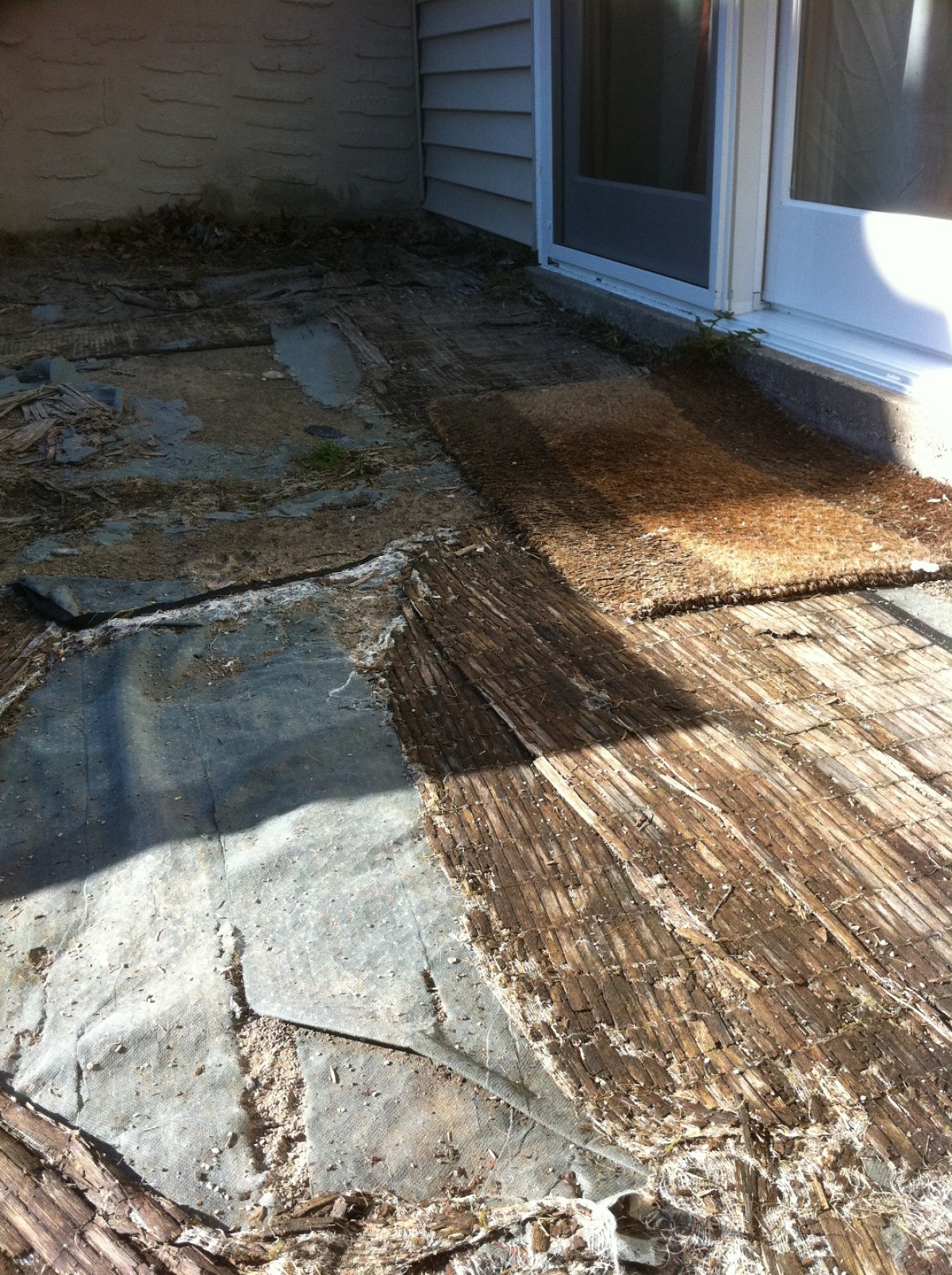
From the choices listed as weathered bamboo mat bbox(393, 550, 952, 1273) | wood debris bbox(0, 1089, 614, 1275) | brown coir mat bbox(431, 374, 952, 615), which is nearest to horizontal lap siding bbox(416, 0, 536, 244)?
brown coir mat bbox(431, 374, 952, 615)

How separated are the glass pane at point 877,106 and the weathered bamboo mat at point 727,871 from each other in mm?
1427

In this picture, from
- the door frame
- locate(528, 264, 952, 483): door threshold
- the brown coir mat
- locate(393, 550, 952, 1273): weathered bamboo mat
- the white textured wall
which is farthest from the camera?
the white textured wall

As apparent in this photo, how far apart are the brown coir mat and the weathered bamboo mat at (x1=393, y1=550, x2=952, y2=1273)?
0.41 feet

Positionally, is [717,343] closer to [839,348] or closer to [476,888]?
[839,348]

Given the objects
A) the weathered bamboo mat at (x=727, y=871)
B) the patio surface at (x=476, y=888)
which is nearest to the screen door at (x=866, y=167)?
the patio surface at (x=476, y=888)

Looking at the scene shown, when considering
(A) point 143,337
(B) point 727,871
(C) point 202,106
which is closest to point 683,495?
(B) point 727,871

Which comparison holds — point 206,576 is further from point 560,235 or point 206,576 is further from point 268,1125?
point 560,235

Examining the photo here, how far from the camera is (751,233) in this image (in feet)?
11.1

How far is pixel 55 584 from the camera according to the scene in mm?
2301

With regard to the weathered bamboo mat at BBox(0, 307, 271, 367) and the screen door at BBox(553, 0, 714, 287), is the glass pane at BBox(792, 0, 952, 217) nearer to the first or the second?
the screen door at BBox(553, 0, 714, 287)

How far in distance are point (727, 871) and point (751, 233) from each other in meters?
2.58

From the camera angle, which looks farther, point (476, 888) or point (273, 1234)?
point (476, 888)

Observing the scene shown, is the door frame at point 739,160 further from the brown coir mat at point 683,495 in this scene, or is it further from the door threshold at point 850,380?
the brown coir mat at point 683,495

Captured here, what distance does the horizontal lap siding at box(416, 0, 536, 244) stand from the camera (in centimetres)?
492
